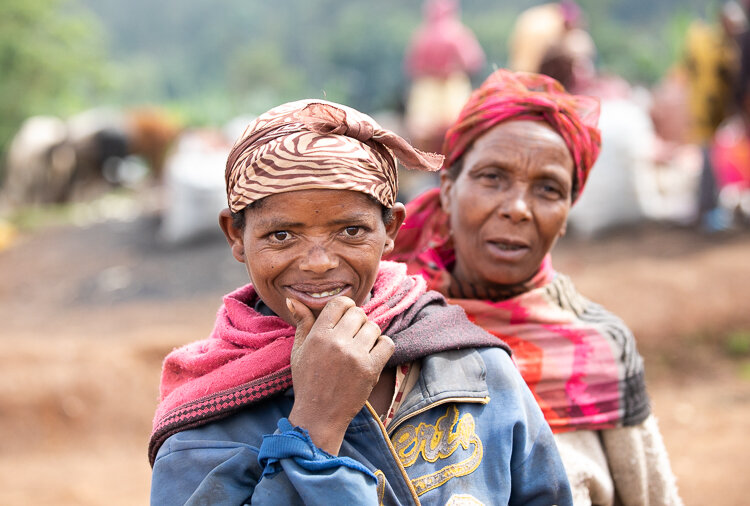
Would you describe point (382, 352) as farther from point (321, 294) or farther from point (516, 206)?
point (516, 206)

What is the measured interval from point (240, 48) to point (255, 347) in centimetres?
4867

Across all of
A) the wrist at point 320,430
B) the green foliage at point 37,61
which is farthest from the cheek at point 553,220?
the green foliage at point 37,61

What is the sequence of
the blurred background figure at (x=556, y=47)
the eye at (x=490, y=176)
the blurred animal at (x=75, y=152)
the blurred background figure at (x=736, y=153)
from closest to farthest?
the eye at (x=490, y=176) → the blurred background figure at (x=736, y=153) → the blurred background figure at (x=556, y=47) → the blurred animal at (x=75, y=152)

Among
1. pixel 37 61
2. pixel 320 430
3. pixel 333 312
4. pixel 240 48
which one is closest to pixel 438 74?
pixel 37 61

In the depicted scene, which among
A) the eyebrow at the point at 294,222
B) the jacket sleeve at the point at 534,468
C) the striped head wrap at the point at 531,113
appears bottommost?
the jacket sleeve at the point at 534,468

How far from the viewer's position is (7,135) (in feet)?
65.7

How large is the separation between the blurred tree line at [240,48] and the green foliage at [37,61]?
3 centimetres

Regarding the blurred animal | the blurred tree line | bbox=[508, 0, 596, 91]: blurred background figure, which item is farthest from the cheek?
the blurred animal

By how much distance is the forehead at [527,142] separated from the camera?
7.48 ft

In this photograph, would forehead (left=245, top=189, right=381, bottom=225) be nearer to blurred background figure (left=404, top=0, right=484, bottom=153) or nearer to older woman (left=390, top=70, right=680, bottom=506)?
older woman (left=390, top=70, right=680, bottom=506)

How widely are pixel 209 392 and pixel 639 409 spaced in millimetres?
1281

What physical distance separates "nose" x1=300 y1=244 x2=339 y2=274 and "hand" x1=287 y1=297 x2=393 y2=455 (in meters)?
0.09

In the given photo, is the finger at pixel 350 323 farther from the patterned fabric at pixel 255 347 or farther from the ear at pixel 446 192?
the ear at pixel 446 192

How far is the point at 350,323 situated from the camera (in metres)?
1.52
